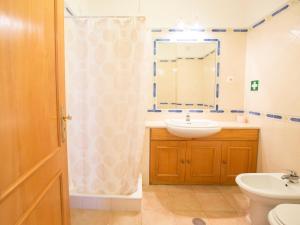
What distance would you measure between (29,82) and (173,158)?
6.39 ft

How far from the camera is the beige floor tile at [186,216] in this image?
1.83 m

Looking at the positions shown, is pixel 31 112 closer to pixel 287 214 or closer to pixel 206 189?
pixel 287 214

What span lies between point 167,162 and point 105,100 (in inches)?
45.1

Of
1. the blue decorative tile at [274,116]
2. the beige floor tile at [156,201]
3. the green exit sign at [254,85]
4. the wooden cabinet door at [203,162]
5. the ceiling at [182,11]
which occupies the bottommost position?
the beige floor tile at [156,201]

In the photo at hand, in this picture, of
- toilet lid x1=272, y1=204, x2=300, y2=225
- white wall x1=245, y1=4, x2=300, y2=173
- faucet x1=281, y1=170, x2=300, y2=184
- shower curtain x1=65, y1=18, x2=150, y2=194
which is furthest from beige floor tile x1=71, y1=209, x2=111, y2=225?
white wall x1=245, y1=4, x2=300, y2=173

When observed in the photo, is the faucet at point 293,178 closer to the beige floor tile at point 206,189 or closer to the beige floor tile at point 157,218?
the beige floor tile at point 206,189

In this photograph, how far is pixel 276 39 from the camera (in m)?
2.12

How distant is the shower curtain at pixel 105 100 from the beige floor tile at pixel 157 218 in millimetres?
285

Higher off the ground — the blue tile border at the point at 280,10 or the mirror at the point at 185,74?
the blue tile border at the point at 280,10

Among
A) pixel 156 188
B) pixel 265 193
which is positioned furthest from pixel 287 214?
pixel 156 188

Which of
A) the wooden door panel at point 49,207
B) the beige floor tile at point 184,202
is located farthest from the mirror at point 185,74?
the wooden door panel at point 49,207

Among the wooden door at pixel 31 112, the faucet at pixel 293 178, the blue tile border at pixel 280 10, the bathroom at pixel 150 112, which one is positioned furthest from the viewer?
the blue tile border at pixel 280 10

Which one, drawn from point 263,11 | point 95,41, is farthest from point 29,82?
point 263,11

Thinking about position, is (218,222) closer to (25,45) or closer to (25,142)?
(25,142)
